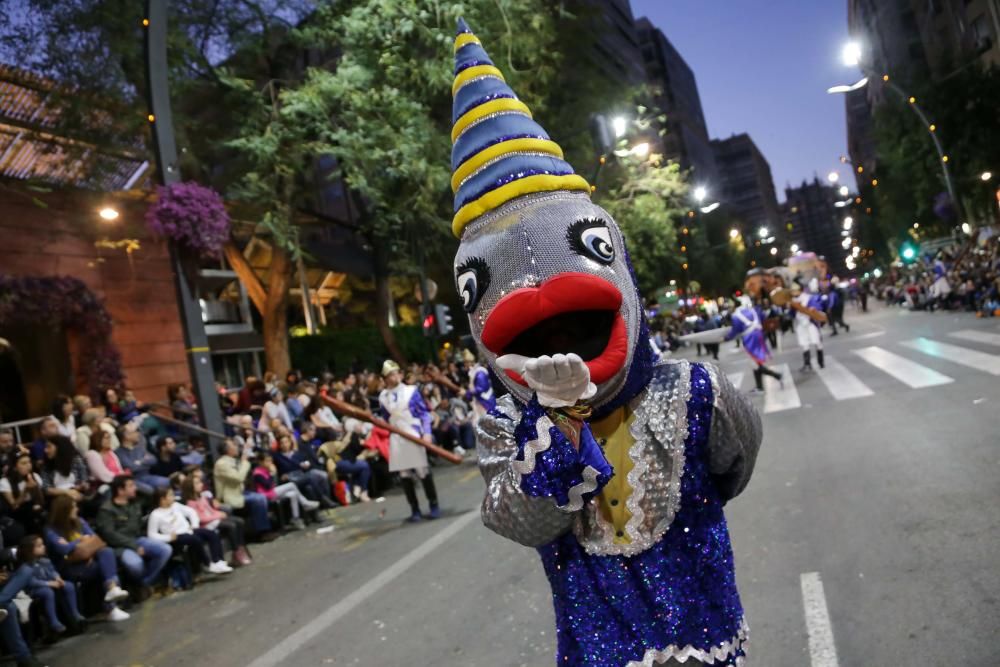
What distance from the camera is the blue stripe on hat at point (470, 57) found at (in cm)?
279

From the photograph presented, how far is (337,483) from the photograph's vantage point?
11445 mm

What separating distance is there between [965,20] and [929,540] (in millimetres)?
44849

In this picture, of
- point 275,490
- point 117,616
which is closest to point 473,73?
point 117,616

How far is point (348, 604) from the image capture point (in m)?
6.05

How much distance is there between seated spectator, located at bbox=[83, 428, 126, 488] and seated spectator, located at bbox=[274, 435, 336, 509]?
2316 mm

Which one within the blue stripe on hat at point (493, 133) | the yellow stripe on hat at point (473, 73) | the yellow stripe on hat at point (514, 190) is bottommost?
the yellow stripe on hat at point (514, 190)

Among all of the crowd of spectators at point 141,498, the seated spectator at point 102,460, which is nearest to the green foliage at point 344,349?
the crowd of spectators at point 141,498

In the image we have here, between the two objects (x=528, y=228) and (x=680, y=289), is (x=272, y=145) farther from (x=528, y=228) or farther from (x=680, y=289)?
(x=680, y=289)

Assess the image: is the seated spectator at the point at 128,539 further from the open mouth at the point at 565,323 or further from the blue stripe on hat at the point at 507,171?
the open mouth at the point at 565,323

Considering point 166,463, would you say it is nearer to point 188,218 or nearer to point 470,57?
point 188,218

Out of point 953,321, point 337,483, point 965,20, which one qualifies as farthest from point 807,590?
point 965,20

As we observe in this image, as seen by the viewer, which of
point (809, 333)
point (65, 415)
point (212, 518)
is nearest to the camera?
point (212, 518)

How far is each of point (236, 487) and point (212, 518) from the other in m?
0.98

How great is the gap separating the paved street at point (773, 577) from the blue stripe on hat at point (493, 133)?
279cm
